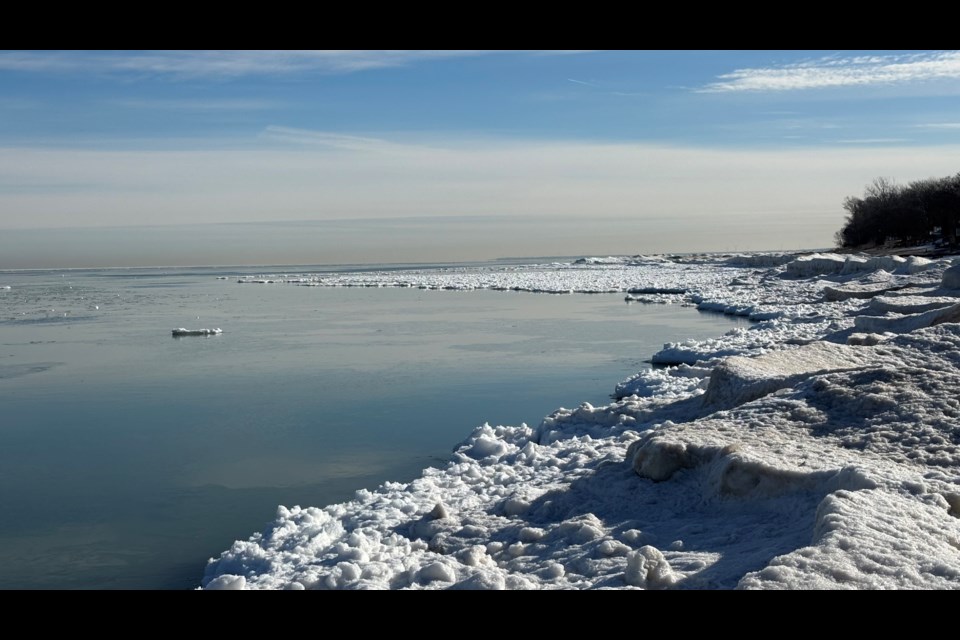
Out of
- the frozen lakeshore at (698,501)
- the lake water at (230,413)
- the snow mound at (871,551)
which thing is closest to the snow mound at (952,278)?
the lake water at (230,413)

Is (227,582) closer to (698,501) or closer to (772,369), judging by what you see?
(698,501)

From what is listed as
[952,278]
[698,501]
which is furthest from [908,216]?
[698,501]

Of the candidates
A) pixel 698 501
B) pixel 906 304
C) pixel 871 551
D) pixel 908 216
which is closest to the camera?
pixel 871 551

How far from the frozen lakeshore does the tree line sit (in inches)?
2084

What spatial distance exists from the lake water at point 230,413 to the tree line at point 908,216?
3994cm

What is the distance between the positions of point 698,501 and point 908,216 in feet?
215

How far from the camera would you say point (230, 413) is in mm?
10836

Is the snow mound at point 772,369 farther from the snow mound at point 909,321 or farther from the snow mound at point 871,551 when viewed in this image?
the snow mound at point 871,551

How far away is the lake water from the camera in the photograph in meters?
6.26

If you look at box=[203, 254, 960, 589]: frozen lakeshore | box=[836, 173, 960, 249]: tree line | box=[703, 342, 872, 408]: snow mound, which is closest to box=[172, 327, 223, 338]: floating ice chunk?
box=[203, 254, 960, 589]: frozen lakeshore

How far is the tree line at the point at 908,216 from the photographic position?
181ft
